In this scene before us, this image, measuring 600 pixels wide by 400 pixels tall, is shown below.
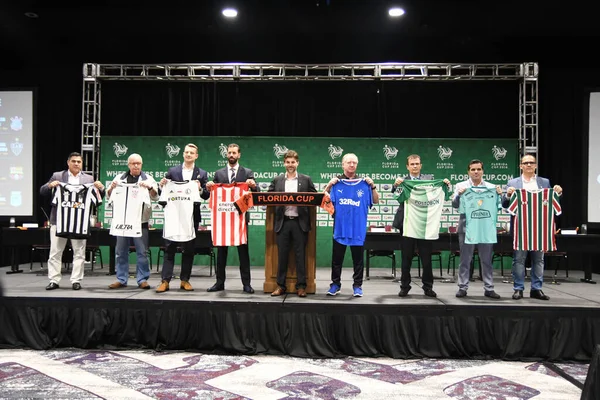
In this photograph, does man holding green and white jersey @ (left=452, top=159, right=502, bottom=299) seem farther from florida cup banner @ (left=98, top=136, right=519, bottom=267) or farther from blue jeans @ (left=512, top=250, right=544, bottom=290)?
florida cup banner @ (left=98, top=136, right=519, bottom=267)

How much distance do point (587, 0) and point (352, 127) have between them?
14.8 feet

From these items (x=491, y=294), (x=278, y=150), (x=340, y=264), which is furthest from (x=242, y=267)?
(x=278, y=150)

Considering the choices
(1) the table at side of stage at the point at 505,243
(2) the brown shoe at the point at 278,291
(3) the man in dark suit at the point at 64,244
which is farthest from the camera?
(1) the table at side of stage at the point at 505,243

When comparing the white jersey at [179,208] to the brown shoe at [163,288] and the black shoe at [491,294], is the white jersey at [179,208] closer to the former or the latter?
the brown shoe at [163,288]

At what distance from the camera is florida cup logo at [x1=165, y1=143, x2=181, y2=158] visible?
10023mm

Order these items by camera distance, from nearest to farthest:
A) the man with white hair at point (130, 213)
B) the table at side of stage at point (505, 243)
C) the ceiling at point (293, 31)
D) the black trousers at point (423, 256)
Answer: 1. the black trousers at point (423, 256)
2. the man with white hair at point (130, 213)
3. the table at side of stage at point (505, 243)
4. the ceiling at point (293, 31)

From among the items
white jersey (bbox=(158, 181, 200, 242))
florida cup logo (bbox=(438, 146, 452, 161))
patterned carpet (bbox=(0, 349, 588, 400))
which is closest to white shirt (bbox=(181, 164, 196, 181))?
white jersey (bbox=(158, 181, 200, 242))

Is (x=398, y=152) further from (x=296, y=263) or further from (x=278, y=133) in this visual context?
(x=296, y=263)

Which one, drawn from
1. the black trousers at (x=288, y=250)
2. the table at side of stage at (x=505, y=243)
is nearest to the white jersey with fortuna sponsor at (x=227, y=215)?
the black trousers at (x=288, y=250)

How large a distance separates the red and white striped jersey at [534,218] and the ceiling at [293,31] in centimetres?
375

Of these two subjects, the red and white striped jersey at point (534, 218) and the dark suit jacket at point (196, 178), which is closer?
the red and white striped jersey at point (534, 218)

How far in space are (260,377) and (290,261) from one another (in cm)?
161

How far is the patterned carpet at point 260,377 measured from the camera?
12.0 ft

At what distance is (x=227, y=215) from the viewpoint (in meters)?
5.50
